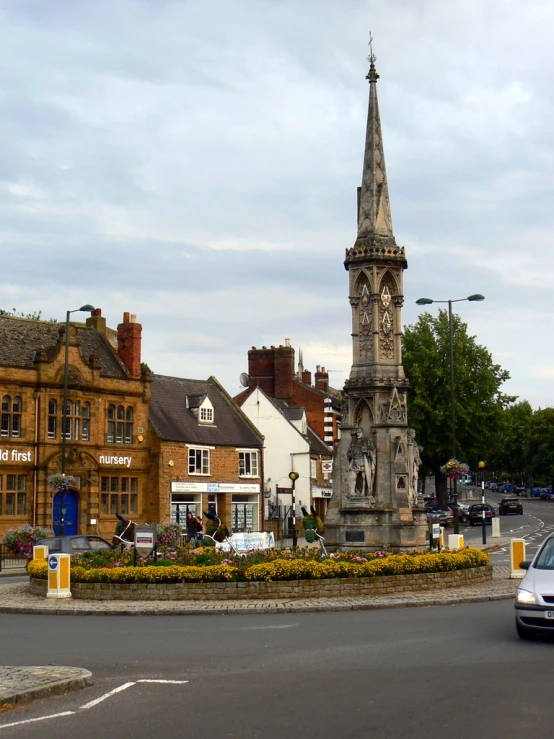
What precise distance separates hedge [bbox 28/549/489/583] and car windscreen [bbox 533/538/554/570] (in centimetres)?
635

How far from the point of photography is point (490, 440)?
69.4 m

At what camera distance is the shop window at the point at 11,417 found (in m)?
43.0

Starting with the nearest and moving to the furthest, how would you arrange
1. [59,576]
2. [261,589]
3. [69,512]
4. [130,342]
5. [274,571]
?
[261,589]
[274,571]
[59,576]
[69,512]
[130,342]

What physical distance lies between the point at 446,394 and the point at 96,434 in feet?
95.5

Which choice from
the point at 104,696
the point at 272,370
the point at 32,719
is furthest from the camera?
the point at 272,370

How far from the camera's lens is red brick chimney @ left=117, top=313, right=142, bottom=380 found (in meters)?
50.1

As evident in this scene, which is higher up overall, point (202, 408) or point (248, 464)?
point (202, 408)

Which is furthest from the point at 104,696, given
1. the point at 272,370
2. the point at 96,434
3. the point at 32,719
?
the point at 272,370

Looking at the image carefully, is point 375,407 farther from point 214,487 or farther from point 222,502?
point 222,502

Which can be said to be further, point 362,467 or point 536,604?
point 362,467

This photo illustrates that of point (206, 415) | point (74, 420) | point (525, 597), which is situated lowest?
point (525, 597)

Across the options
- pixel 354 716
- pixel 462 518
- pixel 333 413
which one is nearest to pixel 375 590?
pixel 354 716

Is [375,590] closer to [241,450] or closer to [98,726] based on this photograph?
[98,726]

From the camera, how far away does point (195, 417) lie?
178ft
